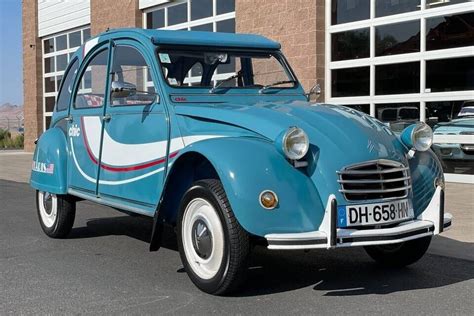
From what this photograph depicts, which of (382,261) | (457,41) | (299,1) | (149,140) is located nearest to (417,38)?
(457,41)

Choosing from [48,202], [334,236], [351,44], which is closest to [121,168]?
[48,202]

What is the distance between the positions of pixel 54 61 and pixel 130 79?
18950 mm

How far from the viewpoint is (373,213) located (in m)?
4.32

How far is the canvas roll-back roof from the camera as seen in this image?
5.66 m

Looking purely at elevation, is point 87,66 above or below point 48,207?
above

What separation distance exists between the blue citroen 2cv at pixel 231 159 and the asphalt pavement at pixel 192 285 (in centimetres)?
25

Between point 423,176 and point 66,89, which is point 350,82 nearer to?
point 66,89

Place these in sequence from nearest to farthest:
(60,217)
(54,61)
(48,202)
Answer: (60,217), (48,202), (54,61)

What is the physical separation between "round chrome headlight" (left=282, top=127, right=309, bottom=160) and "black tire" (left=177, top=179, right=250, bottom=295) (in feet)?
1.81

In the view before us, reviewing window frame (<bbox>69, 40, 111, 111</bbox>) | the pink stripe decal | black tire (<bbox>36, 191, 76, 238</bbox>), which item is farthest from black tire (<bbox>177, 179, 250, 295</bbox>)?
black tire (<bbox>36, 191, 76, 238</bbox>)

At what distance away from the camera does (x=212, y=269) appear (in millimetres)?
4496

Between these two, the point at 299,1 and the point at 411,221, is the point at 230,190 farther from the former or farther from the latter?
the point at 299,1

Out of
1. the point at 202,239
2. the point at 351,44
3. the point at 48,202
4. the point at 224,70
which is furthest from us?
the point at 351,44

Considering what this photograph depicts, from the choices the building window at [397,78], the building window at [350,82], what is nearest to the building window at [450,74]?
the building window at [397,78]
